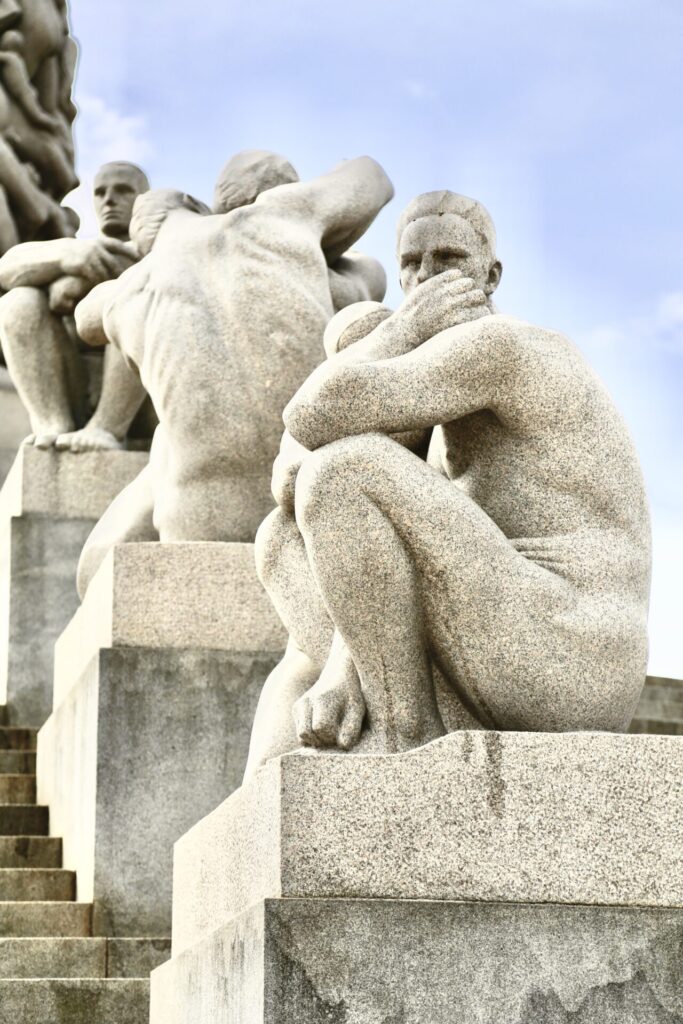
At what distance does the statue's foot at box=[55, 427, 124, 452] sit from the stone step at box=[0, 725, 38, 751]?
1649 millimetres

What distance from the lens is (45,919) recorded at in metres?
8.26

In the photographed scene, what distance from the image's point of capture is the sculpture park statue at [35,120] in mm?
15773

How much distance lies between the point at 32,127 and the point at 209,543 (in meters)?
8.40

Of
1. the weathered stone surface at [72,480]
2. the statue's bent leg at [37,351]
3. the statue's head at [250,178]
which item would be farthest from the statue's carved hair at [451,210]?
the statue's bent leg at [37,351]

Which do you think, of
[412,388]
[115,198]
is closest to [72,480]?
[115,198]

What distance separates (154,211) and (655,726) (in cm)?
543

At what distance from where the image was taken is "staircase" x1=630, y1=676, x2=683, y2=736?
13219mm

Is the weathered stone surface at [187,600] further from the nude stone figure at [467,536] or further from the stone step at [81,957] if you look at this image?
the nude stone figure at [467,536]

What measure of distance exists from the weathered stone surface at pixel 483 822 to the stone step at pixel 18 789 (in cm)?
506

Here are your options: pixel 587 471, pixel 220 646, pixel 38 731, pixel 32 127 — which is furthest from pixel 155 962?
pixel 32 127

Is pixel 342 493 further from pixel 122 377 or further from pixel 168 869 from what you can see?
pixel 122 377

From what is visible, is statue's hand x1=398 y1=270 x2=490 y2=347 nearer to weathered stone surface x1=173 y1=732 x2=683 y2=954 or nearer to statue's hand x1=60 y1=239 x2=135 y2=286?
weathered stone surface x1=173 y1=732 x2=683 y2=954

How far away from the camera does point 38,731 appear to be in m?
10.7

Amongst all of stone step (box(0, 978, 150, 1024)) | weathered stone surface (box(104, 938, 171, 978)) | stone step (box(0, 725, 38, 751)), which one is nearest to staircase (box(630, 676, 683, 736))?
stone step (box(0, 725, 38, 751))
